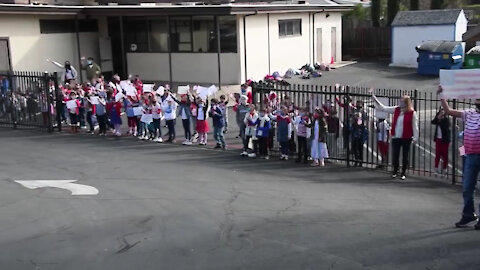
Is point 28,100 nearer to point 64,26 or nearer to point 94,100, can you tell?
point 94,100

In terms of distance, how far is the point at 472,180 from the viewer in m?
7.80

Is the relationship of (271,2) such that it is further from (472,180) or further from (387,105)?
(472,180)

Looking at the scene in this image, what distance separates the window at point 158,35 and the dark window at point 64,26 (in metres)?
2.86

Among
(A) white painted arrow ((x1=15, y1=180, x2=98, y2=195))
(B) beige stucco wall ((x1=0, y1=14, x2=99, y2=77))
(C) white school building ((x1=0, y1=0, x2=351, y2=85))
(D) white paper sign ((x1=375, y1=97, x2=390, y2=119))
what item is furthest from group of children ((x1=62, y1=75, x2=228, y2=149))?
(C) white school building ((x1=0, y1=0, x2=351, y2=85))

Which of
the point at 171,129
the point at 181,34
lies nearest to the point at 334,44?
the point at 181,34

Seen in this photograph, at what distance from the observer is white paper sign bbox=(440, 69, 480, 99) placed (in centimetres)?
767

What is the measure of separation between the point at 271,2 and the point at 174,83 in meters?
6.13

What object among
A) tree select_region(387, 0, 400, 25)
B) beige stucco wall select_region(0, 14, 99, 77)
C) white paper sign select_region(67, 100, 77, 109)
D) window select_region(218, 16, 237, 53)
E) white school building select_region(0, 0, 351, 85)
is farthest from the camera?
tree select_region(387, 0, 400, 25)

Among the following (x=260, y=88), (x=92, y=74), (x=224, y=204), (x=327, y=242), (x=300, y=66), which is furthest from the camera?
(x=300, y=66)

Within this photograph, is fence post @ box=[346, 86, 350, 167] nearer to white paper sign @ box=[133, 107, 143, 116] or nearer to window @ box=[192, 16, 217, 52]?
white paper sign @ box=[133, 107, 143, 116]

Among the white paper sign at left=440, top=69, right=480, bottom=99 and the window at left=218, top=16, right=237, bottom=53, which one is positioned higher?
the window at left=218, top=16, right=237, bottom=53

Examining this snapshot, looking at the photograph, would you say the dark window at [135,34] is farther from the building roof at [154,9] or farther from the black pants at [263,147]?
the black pants at [263,147]

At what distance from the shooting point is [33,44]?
80.5 feet

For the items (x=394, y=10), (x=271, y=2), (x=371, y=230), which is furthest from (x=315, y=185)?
(x=394, y=10)
